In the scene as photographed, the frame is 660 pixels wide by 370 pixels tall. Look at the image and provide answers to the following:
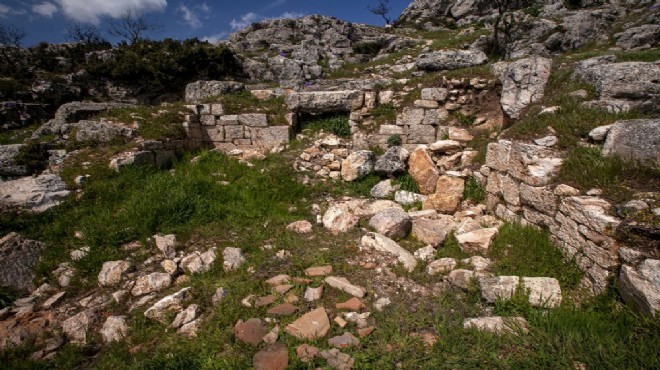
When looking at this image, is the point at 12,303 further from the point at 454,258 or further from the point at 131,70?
the point at 131,70

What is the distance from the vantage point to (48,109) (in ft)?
44.8

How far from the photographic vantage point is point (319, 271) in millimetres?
3578

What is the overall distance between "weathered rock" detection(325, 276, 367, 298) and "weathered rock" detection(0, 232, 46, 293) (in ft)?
12.4

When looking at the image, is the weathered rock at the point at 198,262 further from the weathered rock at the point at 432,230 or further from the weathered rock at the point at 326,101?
the weathered rock at the point at 326,101

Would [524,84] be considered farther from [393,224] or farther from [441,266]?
[441,266]

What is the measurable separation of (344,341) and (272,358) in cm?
62

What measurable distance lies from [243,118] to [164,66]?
11.7m

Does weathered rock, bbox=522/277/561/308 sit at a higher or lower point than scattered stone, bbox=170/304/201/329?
higher

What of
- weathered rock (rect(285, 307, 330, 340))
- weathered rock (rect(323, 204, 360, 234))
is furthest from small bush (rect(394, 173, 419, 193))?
weathered rock (rect(285, 307, 330, 340))

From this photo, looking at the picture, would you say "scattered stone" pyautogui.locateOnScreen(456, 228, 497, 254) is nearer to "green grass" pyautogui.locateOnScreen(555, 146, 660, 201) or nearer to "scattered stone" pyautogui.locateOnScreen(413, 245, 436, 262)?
"scattered stone" pyautogui.locateOnScreen(413, 245, 436, 262)

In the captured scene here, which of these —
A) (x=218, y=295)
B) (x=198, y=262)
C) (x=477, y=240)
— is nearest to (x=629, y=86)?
(x=477, y=240)

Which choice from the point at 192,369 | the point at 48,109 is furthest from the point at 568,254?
the point at 48,109

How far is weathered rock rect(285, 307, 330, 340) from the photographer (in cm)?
268

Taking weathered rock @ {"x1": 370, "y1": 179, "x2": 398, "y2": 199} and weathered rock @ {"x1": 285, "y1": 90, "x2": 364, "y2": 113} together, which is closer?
weathered rock @ {"x1": 370, "y1": 179, "x2": 398, "y2": 199}
